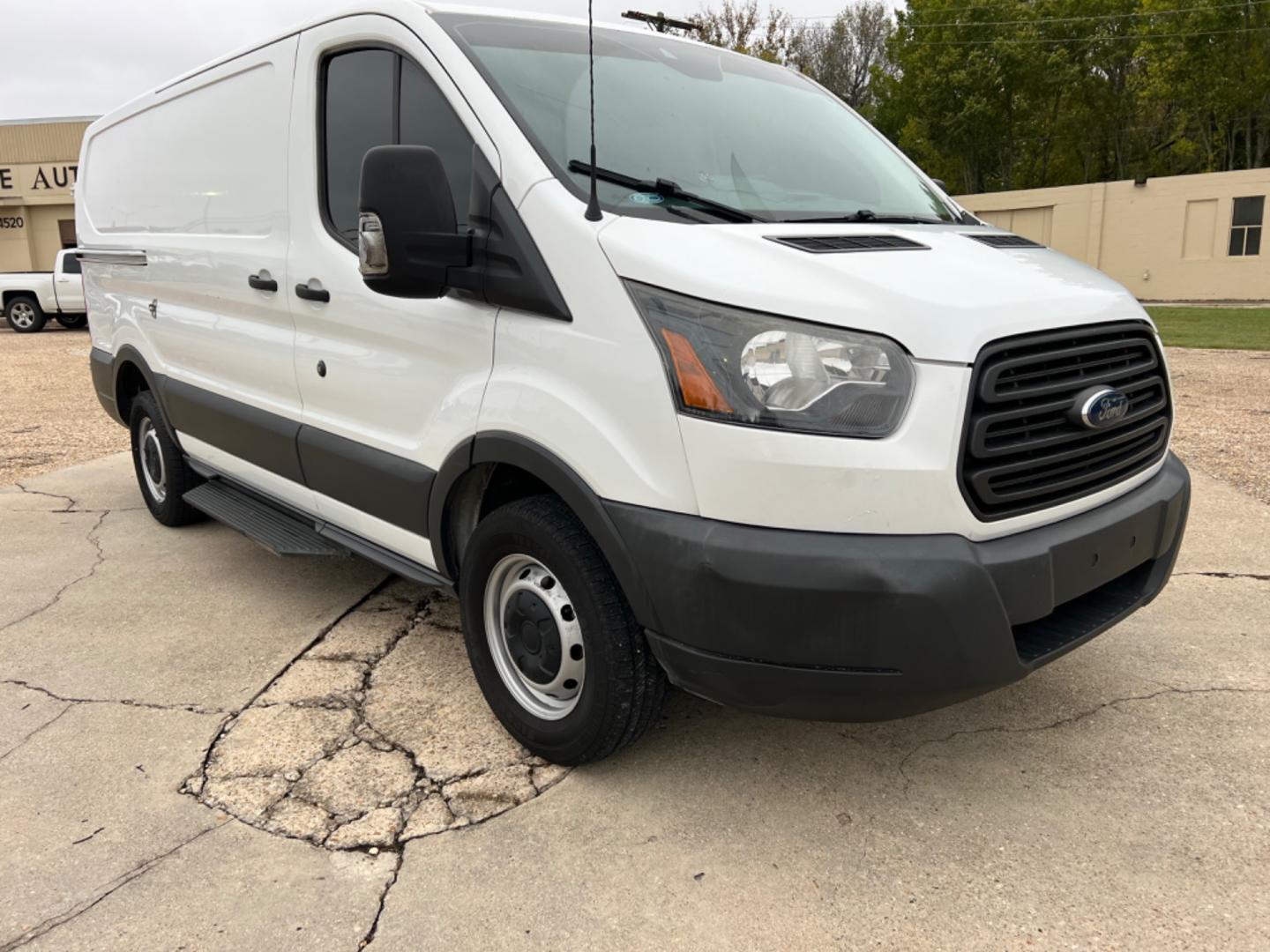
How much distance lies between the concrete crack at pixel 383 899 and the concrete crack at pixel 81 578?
228 centimetres

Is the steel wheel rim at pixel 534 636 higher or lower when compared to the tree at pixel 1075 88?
lower

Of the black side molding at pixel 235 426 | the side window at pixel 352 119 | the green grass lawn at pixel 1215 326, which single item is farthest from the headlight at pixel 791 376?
the green grass lawn at pixel 1215 326

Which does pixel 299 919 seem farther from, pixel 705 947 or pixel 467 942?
pixel 705 947

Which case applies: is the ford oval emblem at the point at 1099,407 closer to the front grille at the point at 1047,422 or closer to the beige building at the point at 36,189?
→ the front grille at the point at 1047,422

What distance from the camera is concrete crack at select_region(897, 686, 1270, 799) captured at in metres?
2.88

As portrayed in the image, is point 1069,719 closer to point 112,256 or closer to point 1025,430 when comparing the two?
point 1025,430

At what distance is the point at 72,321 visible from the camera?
71.6ft

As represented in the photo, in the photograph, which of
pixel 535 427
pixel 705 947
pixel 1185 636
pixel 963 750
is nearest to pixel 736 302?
pixel 535 427

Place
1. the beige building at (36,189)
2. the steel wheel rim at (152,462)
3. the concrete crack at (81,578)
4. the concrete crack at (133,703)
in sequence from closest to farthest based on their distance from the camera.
Result: the concrete crack at (133,703)
the concrete crack at (81,578)
the steel wheel rim at (152,462)
the beige building at (36,189)

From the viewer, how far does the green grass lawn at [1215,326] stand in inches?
591

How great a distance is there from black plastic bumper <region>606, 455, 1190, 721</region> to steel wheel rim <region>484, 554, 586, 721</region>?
40cm

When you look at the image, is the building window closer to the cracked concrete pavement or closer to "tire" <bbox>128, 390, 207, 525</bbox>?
the cracked concrete pavement

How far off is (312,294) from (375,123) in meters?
0.62

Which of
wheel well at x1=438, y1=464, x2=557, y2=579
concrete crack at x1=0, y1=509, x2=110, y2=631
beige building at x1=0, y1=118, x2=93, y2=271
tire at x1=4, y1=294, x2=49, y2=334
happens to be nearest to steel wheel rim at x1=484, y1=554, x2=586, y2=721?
wheel well at x1=438, y1=464, x2=557, y2=579
